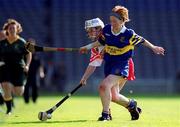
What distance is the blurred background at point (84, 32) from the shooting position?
35.0m

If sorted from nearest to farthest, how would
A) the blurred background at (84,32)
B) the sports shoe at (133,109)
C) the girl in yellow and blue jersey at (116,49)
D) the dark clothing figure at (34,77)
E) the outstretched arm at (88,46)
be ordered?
1. the girl in yellow and blue jersey at (116,49)
2. the outstretched arm at (88,46)
3. the sports shoe at (133,109)
4. the dark clothing figure at (34,77)
5. the blurred background at (84,32)

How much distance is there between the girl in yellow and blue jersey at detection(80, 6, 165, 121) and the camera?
494 inches

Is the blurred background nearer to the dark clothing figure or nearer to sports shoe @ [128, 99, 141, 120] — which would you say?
the dark clothing figure

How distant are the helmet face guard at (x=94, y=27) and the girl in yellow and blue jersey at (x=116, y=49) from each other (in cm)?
34

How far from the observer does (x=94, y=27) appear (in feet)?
43.4

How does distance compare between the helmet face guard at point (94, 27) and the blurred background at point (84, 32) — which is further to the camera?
the blurred background at point (84, 32)

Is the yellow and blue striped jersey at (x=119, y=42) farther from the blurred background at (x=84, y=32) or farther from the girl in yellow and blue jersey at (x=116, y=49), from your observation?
the blurred background at (x=84, y=32)

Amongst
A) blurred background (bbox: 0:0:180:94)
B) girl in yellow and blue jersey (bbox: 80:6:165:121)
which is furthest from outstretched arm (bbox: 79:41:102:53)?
blurred background (bbox: 0:0:180:94)

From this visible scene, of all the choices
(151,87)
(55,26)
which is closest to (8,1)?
(55,26)

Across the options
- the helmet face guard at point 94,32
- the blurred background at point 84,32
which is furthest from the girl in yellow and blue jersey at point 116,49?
the blurred background at point 84,32

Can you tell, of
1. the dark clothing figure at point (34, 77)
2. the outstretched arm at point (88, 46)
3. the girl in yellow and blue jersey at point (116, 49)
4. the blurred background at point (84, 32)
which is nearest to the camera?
the girl in yellow and blue jersey at point (116, 49)

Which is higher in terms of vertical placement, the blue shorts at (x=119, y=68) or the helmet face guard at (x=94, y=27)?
the helmet face guard at (x=94, y=27)

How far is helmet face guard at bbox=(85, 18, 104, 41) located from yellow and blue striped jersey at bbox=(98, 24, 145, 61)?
1.28 feet

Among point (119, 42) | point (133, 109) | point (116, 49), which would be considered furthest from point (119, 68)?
point (133, 109)
